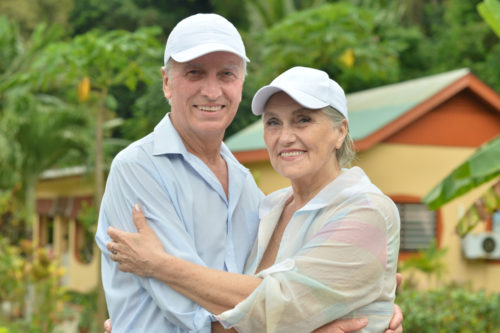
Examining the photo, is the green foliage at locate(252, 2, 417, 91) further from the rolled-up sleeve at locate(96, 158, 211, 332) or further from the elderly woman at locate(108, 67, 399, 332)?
the rolled-up sleeve at locate(96, 158, 211, 332)

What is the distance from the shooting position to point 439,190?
9.12 m

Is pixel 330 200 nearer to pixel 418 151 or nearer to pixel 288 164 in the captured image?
pixel 288 164

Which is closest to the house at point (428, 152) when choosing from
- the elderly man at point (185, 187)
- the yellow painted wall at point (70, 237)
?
the yellow painted wall at point (70, 237)

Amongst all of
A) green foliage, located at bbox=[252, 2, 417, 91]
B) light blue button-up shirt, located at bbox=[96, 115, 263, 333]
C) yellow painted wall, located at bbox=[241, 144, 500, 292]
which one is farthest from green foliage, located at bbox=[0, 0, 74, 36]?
light blue button-up shirt, located at bbox=[96, 115, 263, 333]

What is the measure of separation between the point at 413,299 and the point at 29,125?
9.57 meters

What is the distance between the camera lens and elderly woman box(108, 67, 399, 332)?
2709 mm

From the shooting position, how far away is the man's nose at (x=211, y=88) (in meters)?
3.11

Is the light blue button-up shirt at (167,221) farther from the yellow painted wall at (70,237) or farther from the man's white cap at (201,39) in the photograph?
the yellow painted wall at (70,237)

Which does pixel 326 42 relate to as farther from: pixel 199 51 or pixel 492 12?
pixel 199 51

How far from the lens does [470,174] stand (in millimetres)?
8695

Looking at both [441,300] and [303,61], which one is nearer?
[441,300]

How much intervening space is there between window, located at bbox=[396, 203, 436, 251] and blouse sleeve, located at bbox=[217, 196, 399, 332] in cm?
1228

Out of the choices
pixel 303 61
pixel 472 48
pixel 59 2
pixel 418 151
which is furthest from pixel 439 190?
pixel 59 2

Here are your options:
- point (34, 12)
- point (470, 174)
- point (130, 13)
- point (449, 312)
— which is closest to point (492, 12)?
point (470, 174)
